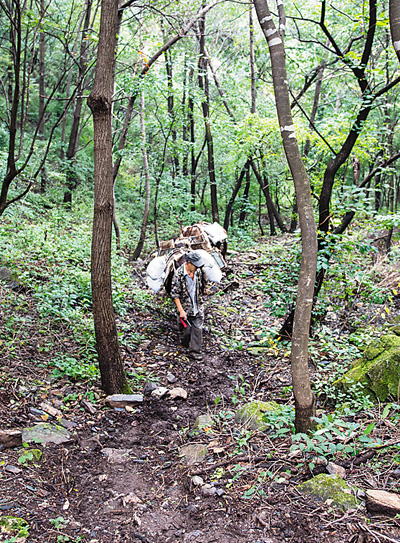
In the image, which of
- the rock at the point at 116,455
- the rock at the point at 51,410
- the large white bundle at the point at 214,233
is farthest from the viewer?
the large white bundle at the point at 214,233

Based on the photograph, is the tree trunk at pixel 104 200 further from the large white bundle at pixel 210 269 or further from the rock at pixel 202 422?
the large white bundle at pixel 210 269

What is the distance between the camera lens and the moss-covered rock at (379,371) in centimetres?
437

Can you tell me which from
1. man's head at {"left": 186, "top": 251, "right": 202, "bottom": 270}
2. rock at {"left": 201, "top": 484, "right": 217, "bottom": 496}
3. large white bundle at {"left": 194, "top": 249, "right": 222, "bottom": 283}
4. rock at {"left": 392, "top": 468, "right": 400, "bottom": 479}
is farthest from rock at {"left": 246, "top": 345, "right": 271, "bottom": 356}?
rock at {"left": 392, "top": 468, "right": 400, "bottom": 479}

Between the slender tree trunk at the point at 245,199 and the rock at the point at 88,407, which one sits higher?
the slender tree trunk at the point at 245,199

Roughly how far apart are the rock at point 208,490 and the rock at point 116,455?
996mm

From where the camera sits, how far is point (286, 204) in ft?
78.2

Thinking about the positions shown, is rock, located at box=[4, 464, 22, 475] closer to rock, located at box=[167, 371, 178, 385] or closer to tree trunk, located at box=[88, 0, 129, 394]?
tree trunk, located at box=[88, 0, 129, 394]

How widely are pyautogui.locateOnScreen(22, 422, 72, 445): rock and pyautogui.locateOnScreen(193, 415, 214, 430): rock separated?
1.42 m

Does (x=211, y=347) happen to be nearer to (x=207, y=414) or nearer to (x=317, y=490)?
(x=207, y=414)

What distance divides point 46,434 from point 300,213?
3296 mm

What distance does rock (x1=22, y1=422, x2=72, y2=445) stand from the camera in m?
3.81

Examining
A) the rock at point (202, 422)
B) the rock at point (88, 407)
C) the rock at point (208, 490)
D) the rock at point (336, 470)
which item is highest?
the rock at point (336, 470)

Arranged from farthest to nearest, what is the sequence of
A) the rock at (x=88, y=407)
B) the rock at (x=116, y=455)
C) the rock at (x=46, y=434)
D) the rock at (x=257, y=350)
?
1. the rock at (x=257, y=350)
2. the rock at (x=88, y=407)
3. the rock at (x=116, y=455)
4. the rock at (x=46, y=434)

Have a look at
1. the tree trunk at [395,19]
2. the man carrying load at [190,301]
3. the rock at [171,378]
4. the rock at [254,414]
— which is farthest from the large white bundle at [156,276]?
the tree trunk at [395,19]
